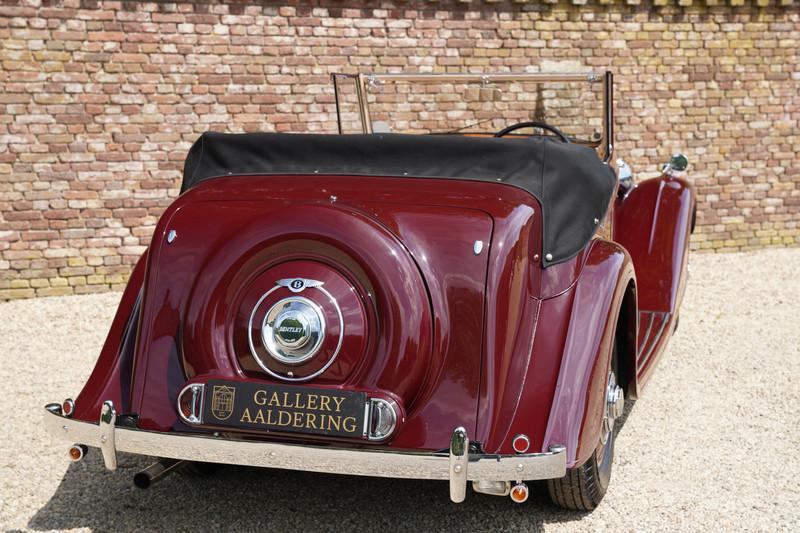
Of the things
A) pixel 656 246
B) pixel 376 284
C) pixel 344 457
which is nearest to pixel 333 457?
pixel 344 457

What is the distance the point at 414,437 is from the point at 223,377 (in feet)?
2.03

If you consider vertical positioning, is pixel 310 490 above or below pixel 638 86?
below

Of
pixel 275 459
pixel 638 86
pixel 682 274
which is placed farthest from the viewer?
pixel 638 86

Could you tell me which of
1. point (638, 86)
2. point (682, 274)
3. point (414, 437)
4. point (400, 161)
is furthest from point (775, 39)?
point (414, 437)

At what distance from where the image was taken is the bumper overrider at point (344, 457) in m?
2.53

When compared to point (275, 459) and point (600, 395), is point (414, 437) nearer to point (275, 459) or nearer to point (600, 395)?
point (275, 459)

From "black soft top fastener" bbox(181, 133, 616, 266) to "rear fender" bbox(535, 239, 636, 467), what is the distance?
13 cm

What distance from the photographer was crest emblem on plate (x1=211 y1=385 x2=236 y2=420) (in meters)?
2.68

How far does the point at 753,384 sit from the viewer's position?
469 cm

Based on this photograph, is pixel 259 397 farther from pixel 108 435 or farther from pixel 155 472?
pixel 155 472

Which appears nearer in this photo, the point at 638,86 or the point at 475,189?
the point at 475,189

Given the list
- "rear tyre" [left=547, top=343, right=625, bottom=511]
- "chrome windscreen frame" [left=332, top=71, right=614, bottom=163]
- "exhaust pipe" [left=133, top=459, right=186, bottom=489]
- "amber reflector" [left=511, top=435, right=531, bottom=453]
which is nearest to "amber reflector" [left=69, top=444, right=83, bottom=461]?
"exhaust pipe" [left=133, top=459, right=186, bottom=489]

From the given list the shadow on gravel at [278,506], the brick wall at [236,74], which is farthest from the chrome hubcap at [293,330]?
the brick wall at [236,74]

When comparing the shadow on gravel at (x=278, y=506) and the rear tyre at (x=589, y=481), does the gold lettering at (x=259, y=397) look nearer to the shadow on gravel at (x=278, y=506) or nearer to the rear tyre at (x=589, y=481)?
A: the shadow on gravel at (x=278, y=506)
